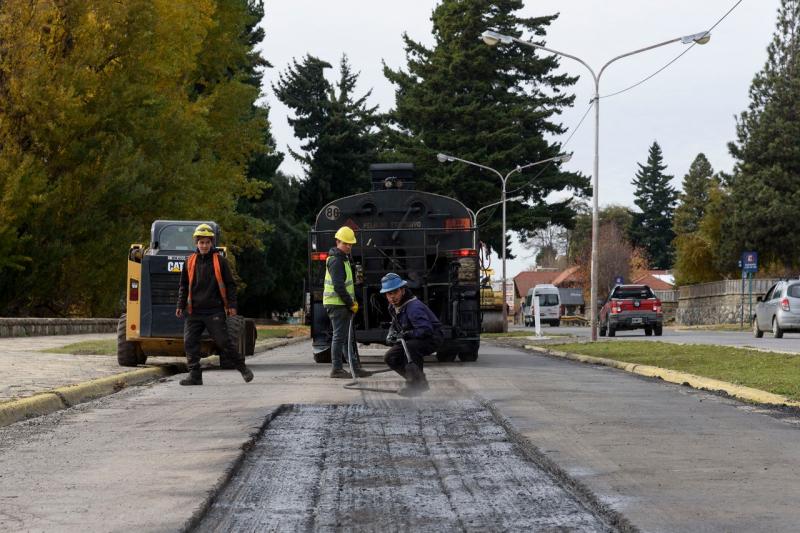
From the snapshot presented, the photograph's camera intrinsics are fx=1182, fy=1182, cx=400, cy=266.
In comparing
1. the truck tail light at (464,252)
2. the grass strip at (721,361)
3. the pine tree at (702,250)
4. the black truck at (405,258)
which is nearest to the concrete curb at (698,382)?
the grass strip at (721,361)

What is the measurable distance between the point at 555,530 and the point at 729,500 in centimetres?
121

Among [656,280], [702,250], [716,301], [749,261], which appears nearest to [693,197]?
[656,280]

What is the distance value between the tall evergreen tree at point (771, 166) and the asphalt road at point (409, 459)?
5281 centimetres

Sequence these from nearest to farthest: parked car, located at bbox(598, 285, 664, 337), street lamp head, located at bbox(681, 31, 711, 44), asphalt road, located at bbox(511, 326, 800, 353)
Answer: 1. asphalt road, located at bbox(511, 326, 800, 353)
2. street lamp head, located at bbox(681, 31, 711, 44)
3. parked car, located at bbox(598, 285, 664, 337)

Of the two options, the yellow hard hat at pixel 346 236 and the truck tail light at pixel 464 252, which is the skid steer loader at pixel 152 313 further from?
the truck tail light at pixel 464 252

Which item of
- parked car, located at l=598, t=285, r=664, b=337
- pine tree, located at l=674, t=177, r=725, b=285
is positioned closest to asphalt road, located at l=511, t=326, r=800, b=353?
parked car, located at l=598, t=285, r=664, b=337

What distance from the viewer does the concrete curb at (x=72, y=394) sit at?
10422 mm

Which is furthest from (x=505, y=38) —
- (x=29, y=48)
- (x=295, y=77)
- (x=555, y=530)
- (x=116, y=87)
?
(x=295, y=77)

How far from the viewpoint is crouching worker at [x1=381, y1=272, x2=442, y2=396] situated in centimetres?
1253

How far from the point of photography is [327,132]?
8006 cm

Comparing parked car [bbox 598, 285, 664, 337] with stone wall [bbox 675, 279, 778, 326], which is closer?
parked car [bbox 598, 285, 664, 337]

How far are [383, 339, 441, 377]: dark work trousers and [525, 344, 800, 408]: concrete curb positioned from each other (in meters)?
3.33

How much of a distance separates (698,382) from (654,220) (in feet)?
438

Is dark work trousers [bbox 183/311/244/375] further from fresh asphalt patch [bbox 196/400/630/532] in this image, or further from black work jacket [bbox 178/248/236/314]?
fresh asphalt patch [bbox 196/400/630/532]
